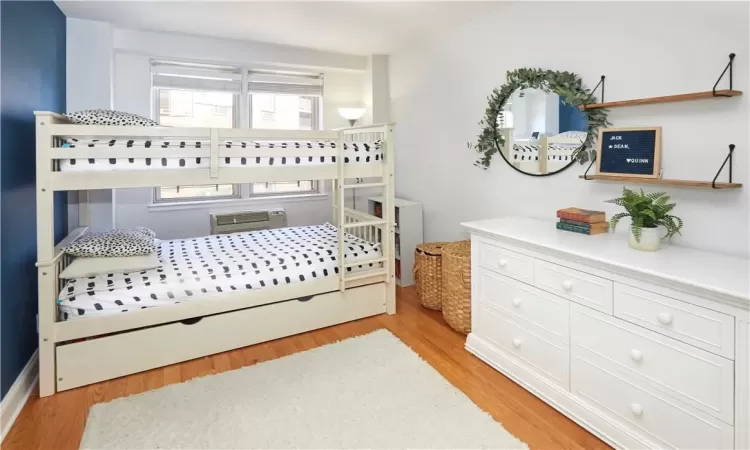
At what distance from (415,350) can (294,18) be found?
8.93 ft

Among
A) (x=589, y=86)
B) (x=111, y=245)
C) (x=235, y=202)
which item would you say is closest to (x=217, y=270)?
(x=111, y=245)

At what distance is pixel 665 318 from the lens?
166 centimetres

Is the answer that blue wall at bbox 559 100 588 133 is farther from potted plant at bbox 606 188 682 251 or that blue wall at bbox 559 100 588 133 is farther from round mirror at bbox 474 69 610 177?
potted plant at bbox 606 188 682 251

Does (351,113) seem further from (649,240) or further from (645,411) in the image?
(645,411)

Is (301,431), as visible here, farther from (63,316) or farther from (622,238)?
(622,238)

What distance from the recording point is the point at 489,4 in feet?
10.2

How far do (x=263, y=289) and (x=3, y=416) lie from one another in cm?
139

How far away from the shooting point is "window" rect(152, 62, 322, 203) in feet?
13.8

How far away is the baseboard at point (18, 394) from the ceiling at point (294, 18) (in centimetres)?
250

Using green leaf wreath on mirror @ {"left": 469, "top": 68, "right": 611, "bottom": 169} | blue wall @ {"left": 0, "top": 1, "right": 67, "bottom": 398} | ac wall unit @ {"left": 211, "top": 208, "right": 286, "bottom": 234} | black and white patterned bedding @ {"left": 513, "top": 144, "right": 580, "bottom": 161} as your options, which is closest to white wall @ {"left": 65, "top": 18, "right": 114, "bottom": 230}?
blue wall @ {"left": 0, "top": 1, "right": 67, "bottom": 398}

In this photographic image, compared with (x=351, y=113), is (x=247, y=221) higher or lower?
lower

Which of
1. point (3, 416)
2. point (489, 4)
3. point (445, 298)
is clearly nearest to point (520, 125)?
Result: point (489, 4)

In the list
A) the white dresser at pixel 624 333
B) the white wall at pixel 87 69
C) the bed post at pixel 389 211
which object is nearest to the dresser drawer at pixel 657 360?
the white dresser at pixel 624 333

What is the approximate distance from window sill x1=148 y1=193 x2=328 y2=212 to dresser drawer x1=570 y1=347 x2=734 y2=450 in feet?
11.2
